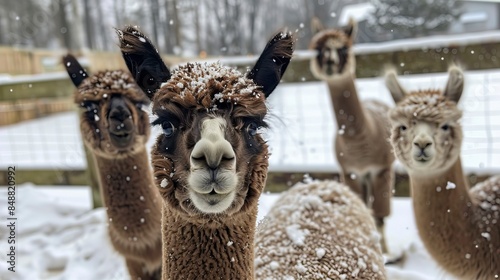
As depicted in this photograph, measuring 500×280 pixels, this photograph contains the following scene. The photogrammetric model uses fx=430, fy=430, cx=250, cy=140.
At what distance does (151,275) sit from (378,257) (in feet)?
4.59

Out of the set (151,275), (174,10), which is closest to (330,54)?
(151,275)

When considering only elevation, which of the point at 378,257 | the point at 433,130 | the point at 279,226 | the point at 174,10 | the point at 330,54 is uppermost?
the point at 174,10

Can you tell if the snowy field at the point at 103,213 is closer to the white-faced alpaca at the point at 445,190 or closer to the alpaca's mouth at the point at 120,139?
the white-faced alpaca at the point at 445,190

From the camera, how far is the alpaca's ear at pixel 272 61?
5.38ft

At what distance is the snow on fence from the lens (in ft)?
14.0

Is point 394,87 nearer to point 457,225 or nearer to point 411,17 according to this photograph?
point 457,225

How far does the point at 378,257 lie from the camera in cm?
233

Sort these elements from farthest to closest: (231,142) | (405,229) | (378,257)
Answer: (405,229)
(378,257)
(231,142)

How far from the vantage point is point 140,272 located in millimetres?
2721

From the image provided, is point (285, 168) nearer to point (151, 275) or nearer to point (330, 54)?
point (330, 54)

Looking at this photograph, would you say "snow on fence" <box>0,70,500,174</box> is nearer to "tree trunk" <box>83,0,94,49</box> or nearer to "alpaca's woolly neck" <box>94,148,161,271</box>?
"alpaca's woolly neck" <box>94,148,161,271</box>

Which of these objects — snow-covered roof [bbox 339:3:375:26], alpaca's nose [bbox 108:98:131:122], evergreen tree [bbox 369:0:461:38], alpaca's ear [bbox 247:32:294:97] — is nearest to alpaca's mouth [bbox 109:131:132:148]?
alpaca's nose [bbox 108:98:131:122]

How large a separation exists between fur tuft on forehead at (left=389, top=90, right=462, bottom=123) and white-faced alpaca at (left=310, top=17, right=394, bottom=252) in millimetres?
1533

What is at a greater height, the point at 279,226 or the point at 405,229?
the point at 279,226
